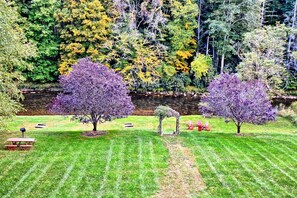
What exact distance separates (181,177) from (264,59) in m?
18.1

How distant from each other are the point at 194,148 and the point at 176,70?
2795 cm

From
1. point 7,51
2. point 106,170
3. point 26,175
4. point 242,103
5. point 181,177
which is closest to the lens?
point 26,175

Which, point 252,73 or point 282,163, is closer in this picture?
point 282,163

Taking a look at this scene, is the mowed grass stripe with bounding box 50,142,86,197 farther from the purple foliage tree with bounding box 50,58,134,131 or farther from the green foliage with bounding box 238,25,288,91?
the green foliage with bounding box 238,25,288,91

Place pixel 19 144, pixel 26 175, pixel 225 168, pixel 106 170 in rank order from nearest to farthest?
1. pixel 26 175
2. pixel 106 170
3. pixel 225 168
4. pixel 19 144

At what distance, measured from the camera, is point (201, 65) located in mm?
42156

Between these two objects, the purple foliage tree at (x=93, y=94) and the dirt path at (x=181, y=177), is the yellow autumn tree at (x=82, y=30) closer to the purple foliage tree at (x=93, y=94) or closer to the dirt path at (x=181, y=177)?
the purple foliage tree at (x=93, y=94)

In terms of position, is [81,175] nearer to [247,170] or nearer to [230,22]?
[247,170]

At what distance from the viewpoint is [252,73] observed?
2834cm

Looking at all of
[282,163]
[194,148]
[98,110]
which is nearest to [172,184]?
[194,148]

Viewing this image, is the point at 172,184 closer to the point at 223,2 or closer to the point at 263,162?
the point at 263,162

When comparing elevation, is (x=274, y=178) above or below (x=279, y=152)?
below

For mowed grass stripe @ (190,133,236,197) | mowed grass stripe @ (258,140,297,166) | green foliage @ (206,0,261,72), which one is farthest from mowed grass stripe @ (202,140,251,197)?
green foliage @ (206,0,261,72)

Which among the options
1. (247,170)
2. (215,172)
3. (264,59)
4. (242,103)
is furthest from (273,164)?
(264,59)
